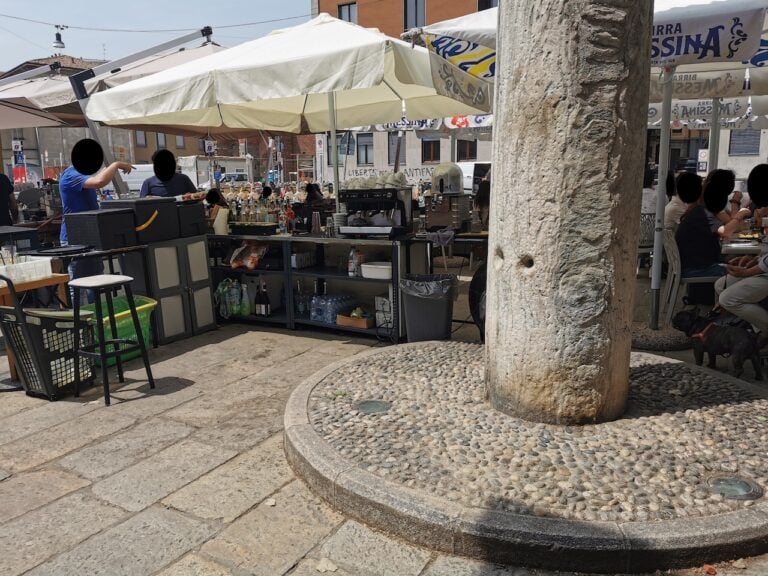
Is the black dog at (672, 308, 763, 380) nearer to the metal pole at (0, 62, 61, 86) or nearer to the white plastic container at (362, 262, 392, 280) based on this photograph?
the white plastic container at (362, 262, 392, 280)

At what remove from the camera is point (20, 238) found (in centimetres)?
637

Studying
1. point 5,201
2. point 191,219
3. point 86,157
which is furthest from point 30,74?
point 191,219

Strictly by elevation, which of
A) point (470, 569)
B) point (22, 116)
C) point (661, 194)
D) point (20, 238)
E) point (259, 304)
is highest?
point (22, 116)

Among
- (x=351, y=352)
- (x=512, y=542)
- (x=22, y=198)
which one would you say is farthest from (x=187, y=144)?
(x=512, y=542)

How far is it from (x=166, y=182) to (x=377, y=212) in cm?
333

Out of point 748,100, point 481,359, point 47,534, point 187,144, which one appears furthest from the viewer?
point 187,144

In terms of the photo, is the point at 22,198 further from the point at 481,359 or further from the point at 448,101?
the point at 481,359

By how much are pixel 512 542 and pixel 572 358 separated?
51.0 inches

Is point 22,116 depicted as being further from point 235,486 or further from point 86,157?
point 235,486

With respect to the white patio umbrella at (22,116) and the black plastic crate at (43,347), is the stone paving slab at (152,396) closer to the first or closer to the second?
the black plastic crate at (43,347)

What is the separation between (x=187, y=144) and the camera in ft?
168

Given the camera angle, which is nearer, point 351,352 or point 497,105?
point 497,105

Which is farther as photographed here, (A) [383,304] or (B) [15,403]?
(A) [383,304]

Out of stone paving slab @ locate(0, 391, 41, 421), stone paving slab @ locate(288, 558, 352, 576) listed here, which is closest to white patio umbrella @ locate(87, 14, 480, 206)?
stone paving slab @ locate(0, 391, 41, 421)
